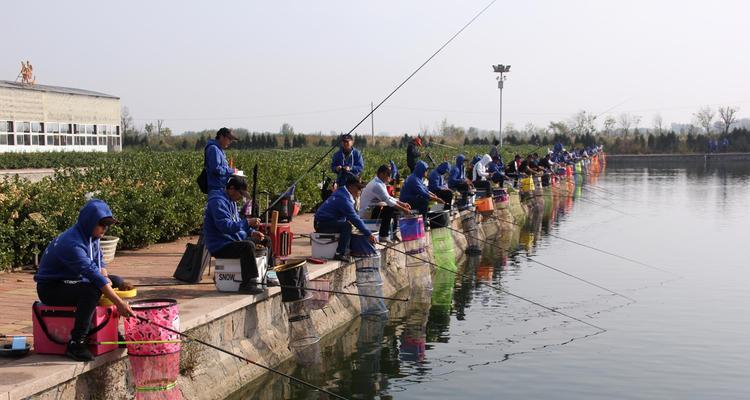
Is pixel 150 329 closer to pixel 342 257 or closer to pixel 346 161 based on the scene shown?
pixel 342 257

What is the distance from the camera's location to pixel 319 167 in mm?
24953

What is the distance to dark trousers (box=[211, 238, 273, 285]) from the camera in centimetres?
1045

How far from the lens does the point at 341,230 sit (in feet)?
44.0

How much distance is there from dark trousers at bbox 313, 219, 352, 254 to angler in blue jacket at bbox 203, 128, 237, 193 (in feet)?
7.26

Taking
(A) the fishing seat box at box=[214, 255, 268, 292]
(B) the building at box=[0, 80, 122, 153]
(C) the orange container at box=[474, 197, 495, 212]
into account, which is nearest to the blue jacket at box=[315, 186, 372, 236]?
(A) the fishing seat box at box=[214, 255, 268, 292]

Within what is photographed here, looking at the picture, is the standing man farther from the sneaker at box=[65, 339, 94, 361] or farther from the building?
the building

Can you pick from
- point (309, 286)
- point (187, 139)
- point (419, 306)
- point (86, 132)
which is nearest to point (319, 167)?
point (419, 306)

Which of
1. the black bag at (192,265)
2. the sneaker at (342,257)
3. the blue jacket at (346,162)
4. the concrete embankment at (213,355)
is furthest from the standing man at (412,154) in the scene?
the black bag at (192,265)

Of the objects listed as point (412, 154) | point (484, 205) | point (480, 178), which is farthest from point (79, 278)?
point (480, 178)

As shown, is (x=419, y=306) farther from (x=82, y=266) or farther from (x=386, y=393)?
(x=82, y=266)

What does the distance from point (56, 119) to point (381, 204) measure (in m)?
38.8

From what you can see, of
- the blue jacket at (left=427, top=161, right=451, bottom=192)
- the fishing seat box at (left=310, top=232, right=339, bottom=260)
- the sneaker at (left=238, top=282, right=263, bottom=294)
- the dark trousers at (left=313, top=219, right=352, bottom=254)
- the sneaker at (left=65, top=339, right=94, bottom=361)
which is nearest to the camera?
the sneaker at (left=65, top=339, right=94, bottom=361)

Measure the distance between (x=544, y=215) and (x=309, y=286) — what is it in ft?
77.3

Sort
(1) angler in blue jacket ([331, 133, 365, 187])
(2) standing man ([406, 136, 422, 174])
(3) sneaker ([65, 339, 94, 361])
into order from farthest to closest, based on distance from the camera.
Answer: (2) standing man ([406, 136, 422, 174]) → (1) angler in blue jacket ([331, 133, 365, 187]) → (3) sneaker ([65, 339, 94, 361])
